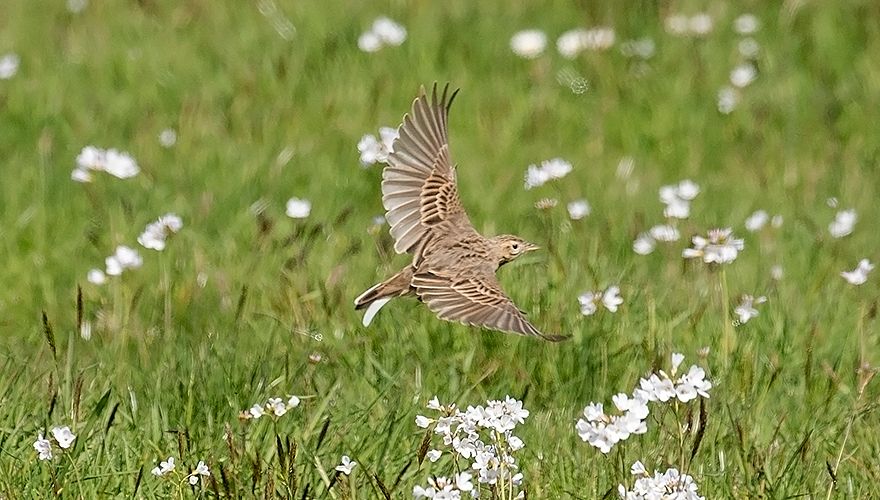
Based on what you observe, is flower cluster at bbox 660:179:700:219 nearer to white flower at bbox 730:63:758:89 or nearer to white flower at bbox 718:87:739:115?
white flower at bbox 718:87:739:115

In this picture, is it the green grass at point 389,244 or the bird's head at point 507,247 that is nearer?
the green grass at point 389,244

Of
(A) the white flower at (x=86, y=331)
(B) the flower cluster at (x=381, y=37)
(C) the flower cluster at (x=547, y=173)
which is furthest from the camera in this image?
(B) the flower cluster at (x=381, y=37)

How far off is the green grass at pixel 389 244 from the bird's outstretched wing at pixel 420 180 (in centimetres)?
38

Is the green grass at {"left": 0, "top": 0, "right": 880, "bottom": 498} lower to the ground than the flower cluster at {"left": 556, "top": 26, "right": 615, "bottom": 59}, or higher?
lower

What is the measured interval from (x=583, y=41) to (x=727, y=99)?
898 mm

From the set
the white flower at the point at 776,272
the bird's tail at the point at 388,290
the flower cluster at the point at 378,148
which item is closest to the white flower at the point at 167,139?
the flower cluster at the point at 378,148

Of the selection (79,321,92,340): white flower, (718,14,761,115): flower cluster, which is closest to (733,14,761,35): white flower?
(718,14,761,115): flower cluster

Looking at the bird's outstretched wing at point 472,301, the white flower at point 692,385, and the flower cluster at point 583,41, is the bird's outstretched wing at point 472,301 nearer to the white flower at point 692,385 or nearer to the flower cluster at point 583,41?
the white flower at point 692,385

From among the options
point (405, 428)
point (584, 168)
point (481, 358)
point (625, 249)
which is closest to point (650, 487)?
point (405, 428)

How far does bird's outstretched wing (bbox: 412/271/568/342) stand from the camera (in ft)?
12.3

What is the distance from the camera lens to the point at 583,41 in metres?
7.98

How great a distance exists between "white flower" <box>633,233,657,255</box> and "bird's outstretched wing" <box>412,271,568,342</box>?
4.24ft

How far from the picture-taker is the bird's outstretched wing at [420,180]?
4.59 metres

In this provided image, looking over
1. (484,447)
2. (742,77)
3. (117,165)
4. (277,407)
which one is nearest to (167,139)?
(117,165)
